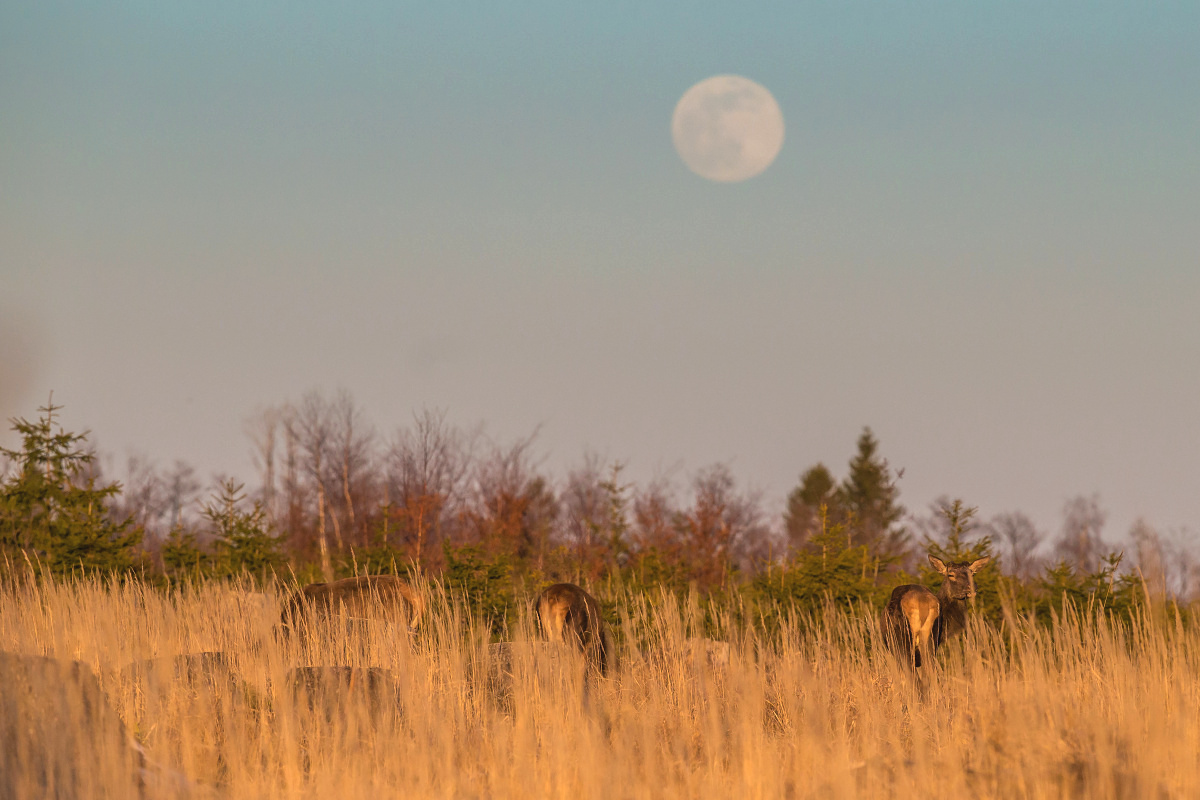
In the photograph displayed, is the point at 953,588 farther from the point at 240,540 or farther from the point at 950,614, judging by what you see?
the point at 240,540

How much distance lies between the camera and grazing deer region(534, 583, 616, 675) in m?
9.45

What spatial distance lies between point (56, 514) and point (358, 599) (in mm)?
7238

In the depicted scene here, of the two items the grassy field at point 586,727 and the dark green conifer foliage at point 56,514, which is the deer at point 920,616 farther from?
the dark green conifer foliage at point 56,514

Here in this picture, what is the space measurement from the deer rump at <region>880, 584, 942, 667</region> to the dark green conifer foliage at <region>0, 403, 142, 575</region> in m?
10.8

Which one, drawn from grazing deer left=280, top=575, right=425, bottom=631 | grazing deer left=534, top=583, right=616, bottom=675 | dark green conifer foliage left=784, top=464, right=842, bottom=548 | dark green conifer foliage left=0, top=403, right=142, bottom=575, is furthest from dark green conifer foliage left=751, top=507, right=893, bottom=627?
dark green conifer foliage left=784, top=464, right=842, bottom=548

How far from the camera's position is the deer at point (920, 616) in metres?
9.19

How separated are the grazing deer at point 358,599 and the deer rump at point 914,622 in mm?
4361

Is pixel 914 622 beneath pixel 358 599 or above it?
beneath

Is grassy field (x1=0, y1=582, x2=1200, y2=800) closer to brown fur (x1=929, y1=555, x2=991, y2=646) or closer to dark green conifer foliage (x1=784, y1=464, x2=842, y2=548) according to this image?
brown fur (x1=929, y1=555, x2=991, y2=646)

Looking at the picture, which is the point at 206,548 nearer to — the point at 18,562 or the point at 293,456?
the point at 18,562

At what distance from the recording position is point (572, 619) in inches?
376

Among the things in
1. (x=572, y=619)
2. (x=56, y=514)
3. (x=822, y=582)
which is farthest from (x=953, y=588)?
(x=56, y=514)

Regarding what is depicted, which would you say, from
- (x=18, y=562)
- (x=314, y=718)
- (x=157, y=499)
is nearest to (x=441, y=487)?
(x=18, y=562)

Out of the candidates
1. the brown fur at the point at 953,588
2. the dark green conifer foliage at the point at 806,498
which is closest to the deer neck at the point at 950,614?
the brown fur at the point at 953,588
